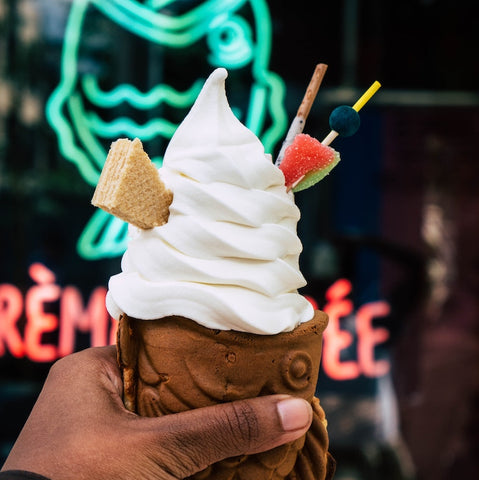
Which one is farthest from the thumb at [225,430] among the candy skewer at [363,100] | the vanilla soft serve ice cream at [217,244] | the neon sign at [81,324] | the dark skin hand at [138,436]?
the neon sign at [81,324]

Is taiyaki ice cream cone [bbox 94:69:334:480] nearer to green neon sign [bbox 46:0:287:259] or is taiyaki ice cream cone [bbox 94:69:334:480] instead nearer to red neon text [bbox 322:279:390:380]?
green neon sign [bbox 46:0:287:259]

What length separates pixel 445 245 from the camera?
3418mm

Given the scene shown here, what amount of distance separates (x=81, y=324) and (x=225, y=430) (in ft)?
7.13

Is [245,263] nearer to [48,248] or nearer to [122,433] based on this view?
[122,433]

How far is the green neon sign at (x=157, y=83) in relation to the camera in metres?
3.07

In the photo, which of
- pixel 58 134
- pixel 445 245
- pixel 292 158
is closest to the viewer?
pixel 292 158

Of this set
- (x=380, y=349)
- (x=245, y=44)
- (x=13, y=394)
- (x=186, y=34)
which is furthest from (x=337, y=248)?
(x=13, y=394)

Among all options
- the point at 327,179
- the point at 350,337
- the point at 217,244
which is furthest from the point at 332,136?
the point at 350,337

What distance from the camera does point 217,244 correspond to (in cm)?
124

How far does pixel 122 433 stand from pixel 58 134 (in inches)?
82.8

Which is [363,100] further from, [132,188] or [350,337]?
[350,337]

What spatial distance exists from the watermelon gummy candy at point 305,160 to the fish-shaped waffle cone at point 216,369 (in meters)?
0.31

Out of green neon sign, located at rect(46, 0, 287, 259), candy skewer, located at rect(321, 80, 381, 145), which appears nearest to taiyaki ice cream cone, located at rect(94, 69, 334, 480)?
candy skewer, located at rect(321, 80, 381, 145)

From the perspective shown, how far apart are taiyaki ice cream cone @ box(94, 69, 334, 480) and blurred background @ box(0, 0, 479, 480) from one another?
1.77 metres
